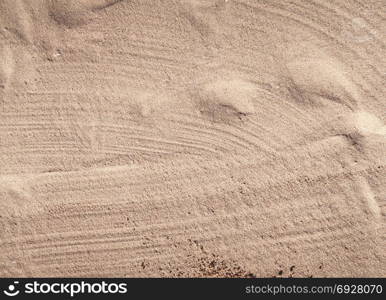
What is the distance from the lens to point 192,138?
7.84ft

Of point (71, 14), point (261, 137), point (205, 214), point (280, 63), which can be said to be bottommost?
point (205, 214)

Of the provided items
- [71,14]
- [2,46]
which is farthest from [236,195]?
[2,46]

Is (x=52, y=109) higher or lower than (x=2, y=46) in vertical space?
lower

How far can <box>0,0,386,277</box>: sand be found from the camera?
2350 millimetres

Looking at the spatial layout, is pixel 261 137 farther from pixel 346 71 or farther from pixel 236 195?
pixel 346 71

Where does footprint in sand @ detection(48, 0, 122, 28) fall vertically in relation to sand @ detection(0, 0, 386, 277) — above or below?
above

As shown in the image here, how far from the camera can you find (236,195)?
7.90ft

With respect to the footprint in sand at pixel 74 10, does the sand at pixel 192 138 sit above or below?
below

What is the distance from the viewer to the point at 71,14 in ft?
7.72

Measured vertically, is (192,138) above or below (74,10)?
below

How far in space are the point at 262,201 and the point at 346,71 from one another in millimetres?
1092

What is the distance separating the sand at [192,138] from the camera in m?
2.35

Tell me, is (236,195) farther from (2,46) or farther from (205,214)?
(2,46)

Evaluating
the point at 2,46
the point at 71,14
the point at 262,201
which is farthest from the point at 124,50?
the point at 262,201
